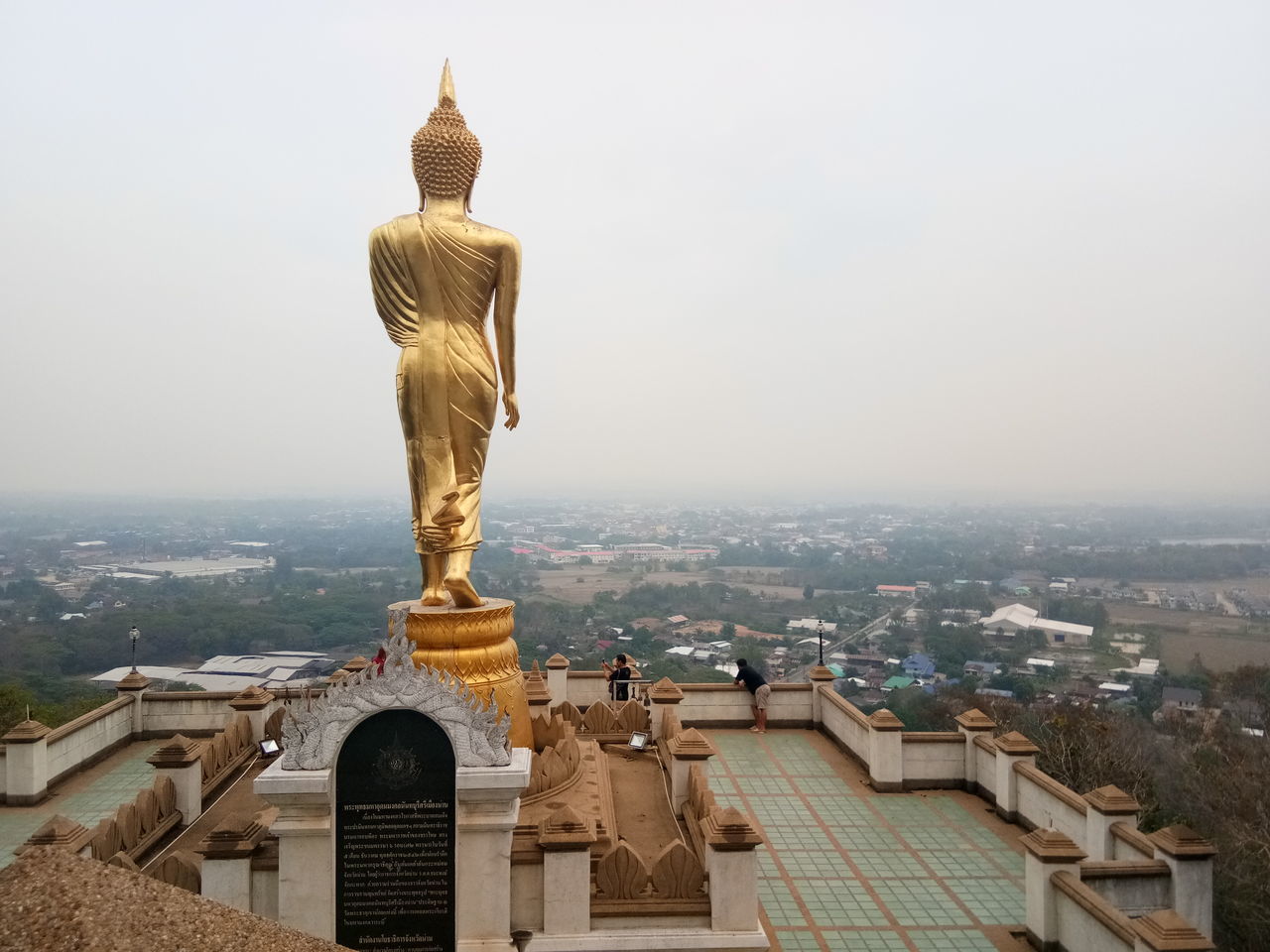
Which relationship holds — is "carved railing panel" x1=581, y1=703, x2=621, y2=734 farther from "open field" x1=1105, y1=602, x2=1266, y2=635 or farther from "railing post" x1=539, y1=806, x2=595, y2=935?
"open field" x1=1105, y1=602, x2=1266, y2=635

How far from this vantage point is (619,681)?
13320 mm

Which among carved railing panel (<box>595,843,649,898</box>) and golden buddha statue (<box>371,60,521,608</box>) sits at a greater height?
golden buddha statue (<box>371,60,521,608</box>)

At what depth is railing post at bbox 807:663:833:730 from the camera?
13109mm

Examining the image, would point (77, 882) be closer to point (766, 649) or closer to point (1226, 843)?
point (1226, 843)

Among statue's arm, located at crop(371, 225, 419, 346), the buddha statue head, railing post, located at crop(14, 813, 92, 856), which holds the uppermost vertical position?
the buddha statue head

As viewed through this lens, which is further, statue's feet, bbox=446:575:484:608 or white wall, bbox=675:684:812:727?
white wall, bbox=675:684:812:727

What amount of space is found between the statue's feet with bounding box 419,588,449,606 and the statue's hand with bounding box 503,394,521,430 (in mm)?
2214

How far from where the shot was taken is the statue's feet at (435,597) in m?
8.82

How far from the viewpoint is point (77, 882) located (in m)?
4.25

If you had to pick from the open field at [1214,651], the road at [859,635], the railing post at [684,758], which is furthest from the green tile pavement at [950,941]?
the road at [859,635]

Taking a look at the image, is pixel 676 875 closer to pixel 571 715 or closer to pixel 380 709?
pixel 380 709

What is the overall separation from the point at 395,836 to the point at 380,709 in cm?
90

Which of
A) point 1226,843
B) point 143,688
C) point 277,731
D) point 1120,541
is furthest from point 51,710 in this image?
point 1120,541

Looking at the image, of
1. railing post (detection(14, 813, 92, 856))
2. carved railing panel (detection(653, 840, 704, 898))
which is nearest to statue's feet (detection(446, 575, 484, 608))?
carved railing panel (detection(653, 840, 704, 898))
